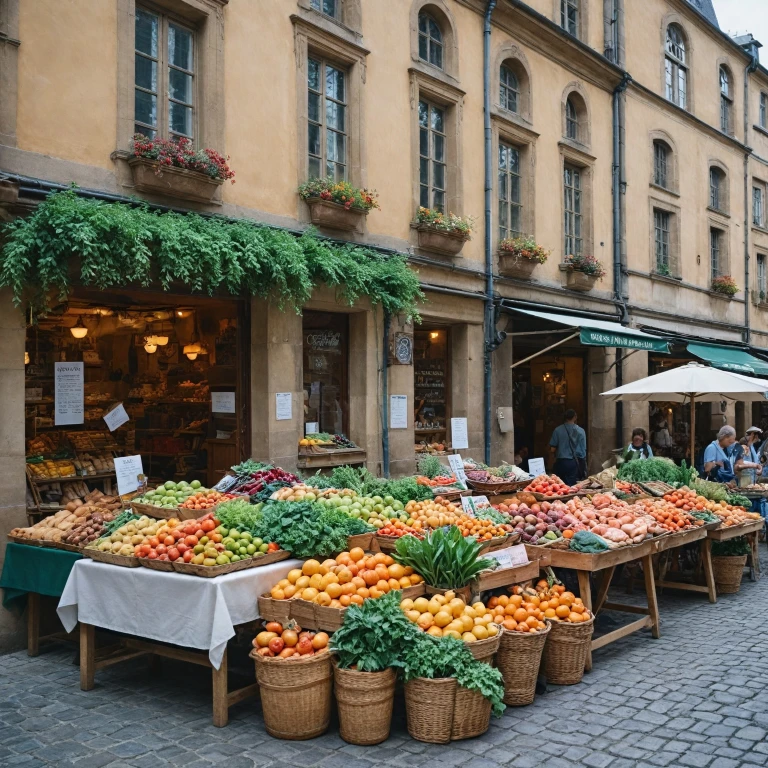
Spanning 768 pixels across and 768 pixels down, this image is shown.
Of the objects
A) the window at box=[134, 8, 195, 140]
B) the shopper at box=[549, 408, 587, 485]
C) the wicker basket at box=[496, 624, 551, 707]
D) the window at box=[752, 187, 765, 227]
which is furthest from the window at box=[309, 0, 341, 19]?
the window at box=[752, 187, 765, 227]

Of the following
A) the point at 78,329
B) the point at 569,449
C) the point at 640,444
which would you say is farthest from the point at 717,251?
the point at 78,329

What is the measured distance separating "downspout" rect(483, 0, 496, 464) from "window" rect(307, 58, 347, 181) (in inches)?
124

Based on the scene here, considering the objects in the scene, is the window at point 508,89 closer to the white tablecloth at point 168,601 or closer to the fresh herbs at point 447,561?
the fresh herbs at point 447,561

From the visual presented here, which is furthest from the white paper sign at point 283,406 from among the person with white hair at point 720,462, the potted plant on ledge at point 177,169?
the person with white hair at point 720,462

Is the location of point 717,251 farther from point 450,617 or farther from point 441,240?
point 450,617

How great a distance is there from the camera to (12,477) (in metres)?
7.30

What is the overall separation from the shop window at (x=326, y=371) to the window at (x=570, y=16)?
8682 millimetres

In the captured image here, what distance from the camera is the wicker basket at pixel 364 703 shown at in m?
5.07

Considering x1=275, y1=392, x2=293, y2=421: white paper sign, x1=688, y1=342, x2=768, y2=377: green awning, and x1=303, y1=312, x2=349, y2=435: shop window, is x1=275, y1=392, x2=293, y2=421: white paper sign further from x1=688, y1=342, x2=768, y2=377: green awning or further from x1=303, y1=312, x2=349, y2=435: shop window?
x1=688, y1=342, x2=768, y2=377: green awning

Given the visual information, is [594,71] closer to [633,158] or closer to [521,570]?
[633,158]

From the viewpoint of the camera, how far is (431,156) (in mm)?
12492

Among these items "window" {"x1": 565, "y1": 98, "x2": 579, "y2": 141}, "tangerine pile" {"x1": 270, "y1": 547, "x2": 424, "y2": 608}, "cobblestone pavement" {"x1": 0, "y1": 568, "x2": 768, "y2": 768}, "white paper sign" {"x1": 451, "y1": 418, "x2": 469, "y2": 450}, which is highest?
"window" {"x1": 565, "y1": 98, "x2": 579, "y2": 141}

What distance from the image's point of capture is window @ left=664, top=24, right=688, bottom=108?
1922cm

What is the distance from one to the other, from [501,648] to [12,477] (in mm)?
4655
